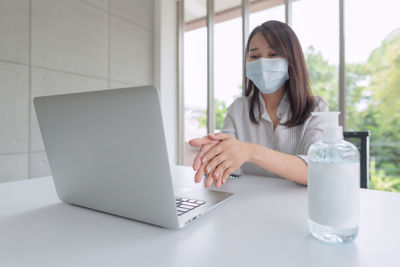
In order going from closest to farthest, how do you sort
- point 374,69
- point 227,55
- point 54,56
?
point 54,56 < point 374,69 < point 227,55

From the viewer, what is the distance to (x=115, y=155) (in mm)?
519

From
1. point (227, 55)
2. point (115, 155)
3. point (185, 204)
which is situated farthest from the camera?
point (227, 55)

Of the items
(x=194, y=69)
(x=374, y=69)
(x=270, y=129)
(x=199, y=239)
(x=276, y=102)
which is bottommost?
(x=199, y=239)

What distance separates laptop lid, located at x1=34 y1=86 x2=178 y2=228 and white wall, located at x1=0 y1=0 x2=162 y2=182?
6.05 ft

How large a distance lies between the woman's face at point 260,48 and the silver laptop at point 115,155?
92cm

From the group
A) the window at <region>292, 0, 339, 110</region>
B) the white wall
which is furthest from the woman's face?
the white wall

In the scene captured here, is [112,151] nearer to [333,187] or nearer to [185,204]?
[185,204]

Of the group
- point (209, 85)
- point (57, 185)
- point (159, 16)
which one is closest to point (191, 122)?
point (209, 85)

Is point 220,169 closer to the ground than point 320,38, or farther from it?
closer to the ground

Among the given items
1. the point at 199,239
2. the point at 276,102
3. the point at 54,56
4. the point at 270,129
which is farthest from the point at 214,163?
the point at 54,56

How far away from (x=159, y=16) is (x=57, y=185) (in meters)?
3.17

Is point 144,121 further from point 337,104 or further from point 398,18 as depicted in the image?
point 398,18

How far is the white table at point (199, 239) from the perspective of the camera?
39cm

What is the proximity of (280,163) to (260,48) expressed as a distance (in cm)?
73
